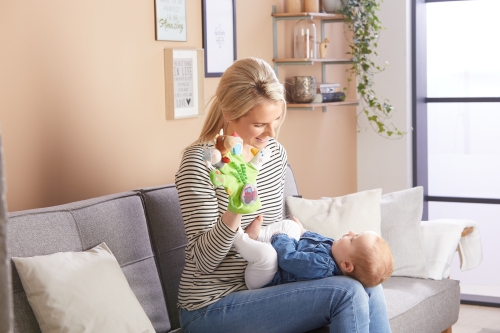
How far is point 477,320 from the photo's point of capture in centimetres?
386

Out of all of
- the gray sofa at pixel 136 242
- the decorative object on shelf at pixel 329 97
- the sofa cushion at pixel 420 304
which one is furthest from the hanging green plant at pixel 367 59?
the gray sofa at pixel 136 242

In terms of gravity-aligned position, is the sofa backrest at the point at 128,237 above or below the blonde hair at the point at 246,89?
below

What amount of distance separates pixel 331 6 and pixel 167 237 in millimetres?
2031

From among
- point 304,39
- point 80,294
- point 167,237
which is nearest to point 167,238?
point 167,237

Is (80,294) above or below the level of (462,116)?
below

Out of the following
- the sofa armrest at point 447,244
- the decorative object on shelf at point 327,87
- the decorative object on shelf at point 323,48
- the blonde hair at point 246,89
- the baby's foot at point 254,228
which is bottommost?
the sofa armrest at point 447,244

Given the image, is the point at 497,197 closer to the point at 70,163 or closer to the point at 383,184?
the point at 383,184

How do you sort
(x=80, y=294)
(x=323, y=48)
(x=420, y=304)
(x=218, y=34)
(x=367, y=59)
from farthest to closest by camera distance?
1. (x=367, y=59)
2. (x=323, y=48)
3. (x=218, y=34)
4. (x=420, y=304)
5. (x=80, y=294)

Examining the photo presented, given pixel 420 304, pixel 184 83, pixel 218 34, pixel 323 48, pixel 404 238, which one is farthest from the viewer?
pixel 323 48

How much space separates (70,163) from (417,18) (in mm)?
2706

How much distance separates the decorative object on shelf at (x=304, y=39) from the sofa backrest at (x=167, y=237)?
4.95 ft

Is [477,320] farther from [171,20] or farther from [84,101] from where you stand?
[84,101]

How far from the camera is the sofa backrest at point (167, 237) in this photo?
2373 mm

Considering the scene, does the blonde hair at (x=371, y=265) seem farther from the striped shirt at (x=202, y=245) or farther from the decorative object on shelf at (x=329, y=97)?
the decorative object on shelf at (x=329, y=97)
